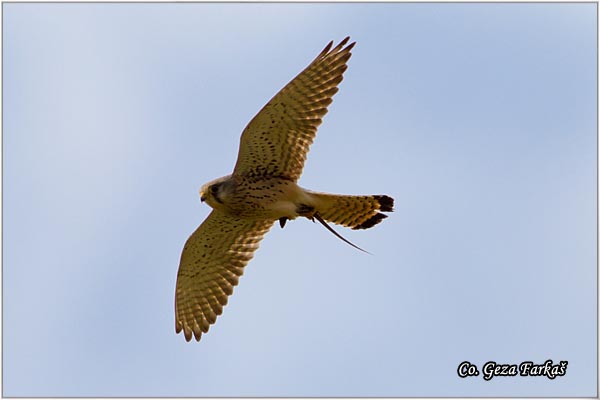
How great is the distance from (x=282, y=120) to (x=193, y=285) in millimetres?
2164

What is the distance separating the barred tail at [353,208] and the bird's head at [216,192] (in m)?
0.78

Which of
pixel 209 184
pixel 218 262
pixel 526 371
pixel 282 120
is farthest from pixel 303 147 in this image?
pixel 526 371

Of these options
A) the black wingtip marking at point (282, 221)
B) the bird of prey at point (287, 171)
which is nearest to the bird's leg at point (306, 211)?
the bird of prey at point (287, 171)

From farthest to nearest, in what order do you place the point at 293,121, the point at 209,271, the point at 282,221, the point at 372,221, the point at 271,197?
the point at 209,271 < the point at 282,221 < the point at 372,221 < the point at 271,197 < the point at 293,121

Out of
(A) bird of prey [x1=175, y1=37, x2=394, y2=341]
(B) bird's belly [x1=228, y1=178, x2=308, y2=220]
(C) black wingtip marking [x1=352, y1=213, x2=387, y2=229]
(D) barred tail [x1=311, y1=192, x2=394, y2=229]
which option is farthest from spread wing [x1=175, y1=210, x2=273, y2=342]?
(C) black wingtip marking [x1=352, y1=213, x2=387, y2=229]

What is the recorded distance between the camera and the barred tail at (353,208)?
9.42 meters

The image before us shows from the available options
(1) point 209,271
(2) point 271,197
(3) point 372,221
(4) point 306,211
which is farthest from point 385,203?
(1) point 209,271

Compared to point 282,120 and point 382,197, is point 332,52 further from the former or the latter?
point 382,197

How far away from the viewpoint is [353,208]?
952 cm

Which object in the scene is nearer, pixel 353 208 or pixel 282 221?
pixel 353 208

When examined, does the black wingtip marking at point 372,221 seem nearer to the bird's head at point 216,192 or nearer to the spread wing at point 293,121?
the spread wing at point 293,121

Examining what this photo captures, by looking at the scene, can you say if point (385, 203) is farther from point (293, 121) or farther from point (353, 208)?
point (293, 121)

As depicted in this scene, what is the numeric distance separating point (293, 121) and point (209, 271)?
6.42ft

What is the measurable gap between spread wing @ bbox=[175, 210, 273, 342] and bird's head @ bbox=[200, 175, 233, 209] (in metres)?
0.68
